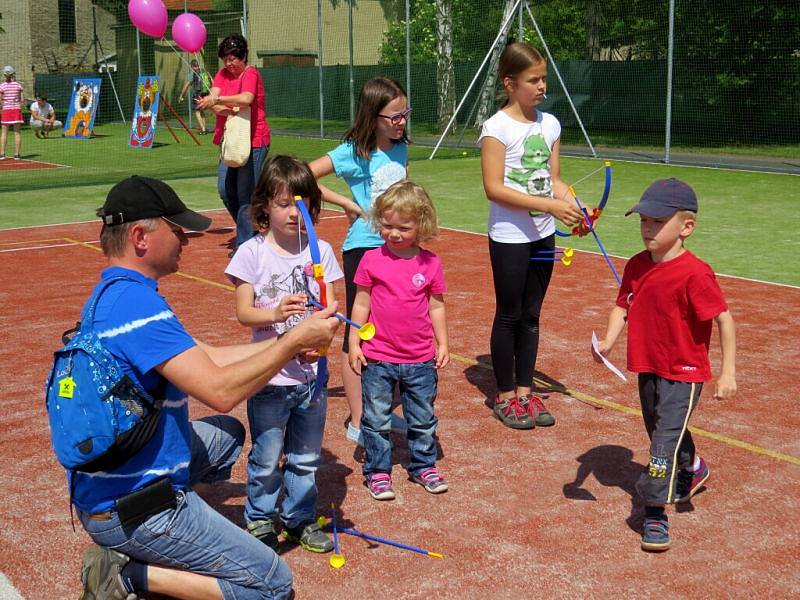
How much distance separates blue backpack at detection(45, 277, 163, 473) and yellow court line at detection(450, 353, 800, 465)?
12.1 feet

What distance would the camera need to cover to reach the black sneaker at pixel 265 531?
4.52 metres

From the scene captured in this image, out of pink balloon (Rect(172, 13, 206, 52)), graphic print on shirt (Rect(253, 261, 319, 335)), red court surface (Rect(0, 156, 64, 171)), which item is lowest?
red court surface (Rect(0, 156, 64, 171))

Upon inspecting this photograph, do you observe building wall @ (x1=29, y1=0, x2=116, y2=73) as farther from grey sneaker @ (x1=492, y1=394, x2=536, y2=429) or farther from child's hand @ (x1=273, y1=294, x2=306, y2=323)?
child's hand @ (x1=273, y1=294, x2=306, y2=323)

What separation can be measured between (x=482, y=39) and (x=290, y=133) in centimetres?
779

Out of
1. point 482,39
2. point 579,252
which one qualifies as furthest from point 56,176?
point 482,39

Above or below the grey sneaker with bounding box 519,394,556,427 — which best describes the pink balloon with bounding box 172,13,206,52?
above

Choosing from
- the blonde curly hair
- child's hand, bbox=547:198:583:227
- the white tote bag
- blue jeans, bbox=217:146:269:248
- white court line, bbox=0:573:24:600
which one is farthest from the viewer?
blue jeans, bbox=217:146:269:248

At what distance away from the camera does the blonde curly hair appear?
514 centimetres

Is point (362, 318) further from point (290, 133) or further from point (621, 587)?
point (290, 133)

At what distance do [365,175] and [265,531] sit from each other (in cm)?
230

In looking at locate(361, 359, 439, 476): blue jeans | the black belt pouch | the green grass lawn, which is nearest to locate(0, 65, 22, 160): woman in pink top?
the green grass lawn

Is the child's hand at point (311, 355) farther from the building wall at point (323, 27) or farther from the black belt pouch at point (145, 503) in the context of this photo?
the building wall at point (323, 27)

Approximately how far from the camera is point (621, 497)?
204 inches

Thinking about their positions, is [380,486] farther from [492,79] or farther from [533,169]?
[492,79]
